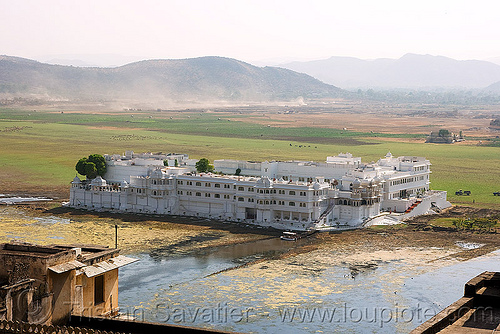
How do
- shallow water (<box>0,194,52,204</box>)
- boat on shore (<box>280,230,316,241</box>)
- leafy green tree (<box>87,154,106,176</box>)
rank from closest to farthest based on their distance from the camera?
boat on shore (<box>280,230,316,241</box>), shallow water (<box>0,194,52,204</box>), leafy green tree (<box>87,154,106,176</box>)

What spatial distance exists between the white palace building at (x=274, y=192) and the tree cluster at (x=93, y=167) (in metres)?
0.94

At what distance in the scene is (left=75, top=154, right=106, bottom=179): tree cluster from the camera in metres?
73.7

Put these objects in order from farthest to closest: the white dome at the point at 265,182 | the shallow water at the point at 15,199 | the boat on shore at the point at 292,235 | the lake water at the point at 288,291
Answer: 1. the shallow water at the point at 15,199
2. the white dome at the point at 265,182
3. the boat on shore at the point at 292,235
4. the lake water at the point at 288,291

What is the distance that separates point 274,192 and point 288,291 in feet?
69.8

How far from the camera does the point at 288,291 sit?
4038 cm

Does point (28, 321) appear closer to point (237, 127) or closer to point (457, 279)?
point (457, 279)

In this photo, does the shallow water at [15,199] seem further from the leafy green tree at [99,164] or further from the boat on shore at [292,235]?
the boat on shore at [292,235]

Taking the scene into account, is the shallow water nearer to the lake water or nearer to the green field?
the green field

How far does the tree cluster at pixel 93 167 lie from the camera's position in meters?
73.7

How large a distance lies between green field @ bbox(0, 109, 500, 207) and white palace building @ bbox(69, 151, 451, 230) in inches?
364

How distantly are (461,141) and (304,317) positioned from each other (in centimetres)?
12451

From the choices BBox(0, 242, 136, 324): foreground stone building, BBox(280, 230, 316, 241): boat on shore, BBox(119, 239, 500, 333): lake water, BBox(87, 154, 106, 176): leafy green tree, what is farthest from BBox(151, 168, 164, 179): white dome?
BBox(0, 242, 136, 324): foreground stone building

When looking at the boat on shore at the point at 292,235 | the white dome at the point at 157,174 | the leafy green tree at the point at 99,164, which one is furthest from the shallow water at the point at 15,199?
the boat on shore at the point at 292,235

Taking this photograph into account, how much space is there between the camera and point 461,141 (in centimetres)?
15375
